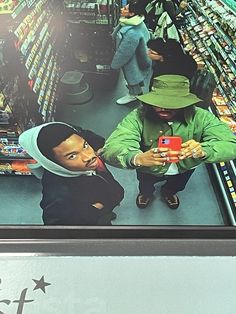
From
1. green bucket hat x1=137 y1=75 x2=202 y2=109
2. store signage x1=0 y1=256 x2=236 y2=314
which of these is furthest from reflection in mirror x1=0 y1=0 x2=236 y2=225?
store signage x1=0 y1=256 x2=236 y2=314

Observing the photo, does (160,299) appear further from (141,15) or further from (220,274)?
(141,15)

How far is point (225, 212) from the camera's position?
5.42 ft

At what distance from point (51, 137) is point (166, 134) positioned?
18.7 inches

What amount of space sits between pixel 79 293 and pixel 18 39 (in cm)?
105

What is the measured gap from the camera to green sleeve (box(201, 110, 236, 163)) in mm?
1535

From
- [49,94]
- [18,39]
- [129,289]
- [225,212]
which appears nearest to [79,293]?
[129,289]

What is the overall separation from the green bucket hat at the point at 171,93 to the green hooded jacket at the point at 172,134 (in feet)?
0.15

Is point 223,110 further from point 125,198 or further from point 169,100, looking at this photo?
point 125,198

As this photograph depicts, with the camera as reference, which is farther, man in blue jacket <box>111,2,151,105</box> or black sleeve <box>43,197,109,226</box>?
black sleeve <box>43,197,109,226</box>

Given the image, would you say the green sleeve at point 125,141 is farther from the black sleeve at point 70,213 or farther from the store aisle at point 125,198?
the black sleeve at point 70,213

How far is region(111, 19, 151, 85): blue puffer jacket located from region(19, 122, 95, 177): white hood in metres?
0.35

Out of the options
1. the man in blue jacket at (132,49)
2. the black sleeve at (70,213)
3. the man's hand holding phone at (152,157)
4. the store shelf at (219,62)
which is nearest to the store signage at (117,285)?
the black sleeve at (70,213)

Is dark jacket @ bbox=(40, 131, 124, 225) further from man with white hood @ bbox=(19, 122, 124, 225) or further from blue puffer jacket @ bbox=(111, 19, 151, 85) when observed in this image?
blue puffer jacket @ bbox=(111, 19, 151, 85)

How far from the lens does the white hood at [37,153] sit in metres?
1.53
